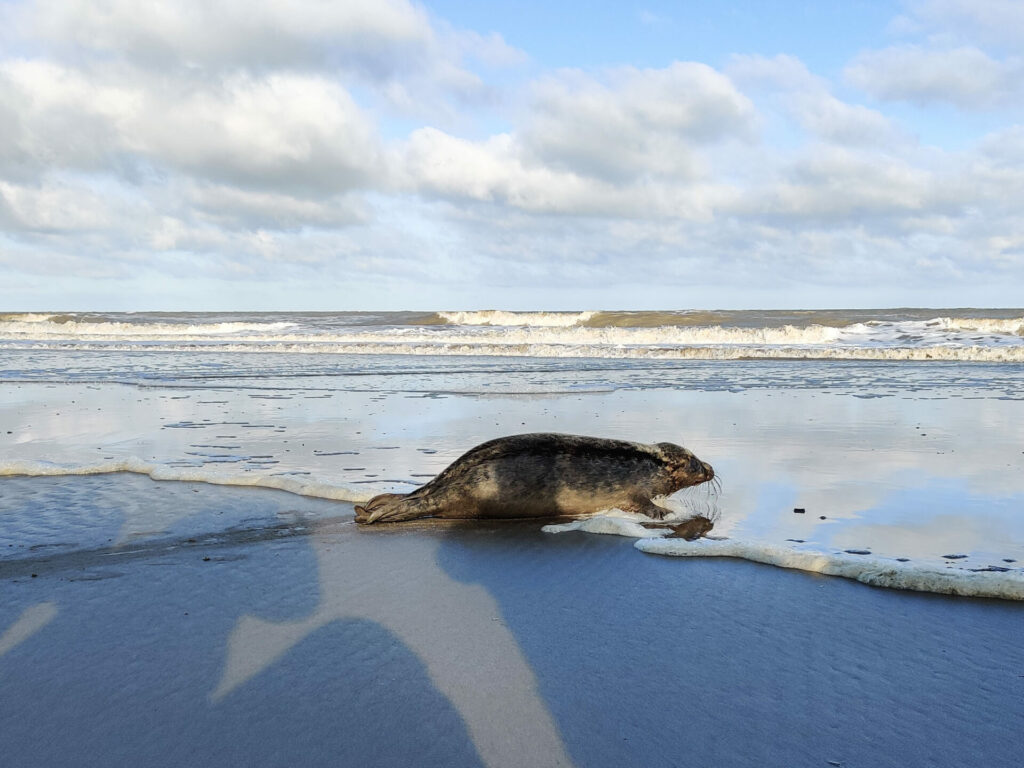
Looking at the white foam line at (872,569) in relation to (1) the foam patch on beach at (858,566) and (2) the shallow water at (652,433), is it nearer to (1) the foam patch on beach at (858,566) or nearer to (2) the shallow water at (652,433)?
(1) the foam patch on beach at (858,566)

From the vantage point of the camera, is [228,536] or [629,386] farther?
[629,386]

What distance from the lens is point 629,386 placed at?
16641mm

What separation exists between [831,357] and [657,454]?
2225 cm

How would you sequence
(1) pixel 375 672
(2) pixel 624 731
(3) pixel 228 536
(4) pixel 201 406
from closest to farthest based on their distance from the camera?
(2) pixel 624 731, (1) pixel 375 672, (3) pixel 228 536, (4) pixel 201 406

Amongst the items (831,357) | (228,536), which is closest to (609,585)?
(228,536)

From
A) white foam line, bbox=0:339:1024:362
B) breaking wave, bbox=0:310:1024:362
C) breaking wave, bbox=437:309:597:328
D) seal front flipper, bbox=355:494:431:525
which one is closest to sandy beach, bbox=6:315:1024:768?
seal front flipper, bbox=355:494:431:525

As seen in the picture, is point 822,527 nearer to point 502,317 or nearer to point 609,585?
point 609,585

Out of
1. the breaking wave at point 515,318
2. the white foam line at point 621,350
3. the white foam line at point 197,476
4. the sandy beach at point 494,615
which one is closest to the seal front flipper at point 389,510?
the sandy beach at point 494,615

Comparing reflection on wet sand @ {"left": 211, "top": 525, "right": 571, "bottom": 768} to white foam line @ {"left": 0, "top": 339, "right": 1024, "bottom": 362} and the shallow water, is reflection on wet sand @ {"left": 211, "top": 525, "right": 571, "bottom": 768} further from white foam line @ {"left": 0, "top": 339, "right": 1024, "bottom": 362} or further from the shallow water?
white foam line @ {"left": 0, "top": 339, "right": 1024, "bottom": 362}

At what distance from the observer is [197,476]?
280 inches

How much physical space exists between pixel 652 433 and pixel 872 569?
5510mm

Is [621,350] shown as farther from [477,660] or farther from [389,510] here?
[477,660]

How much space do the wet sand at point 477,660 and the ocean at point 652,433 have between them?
1.91ft

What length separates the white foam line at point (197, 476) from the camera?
659 cm
